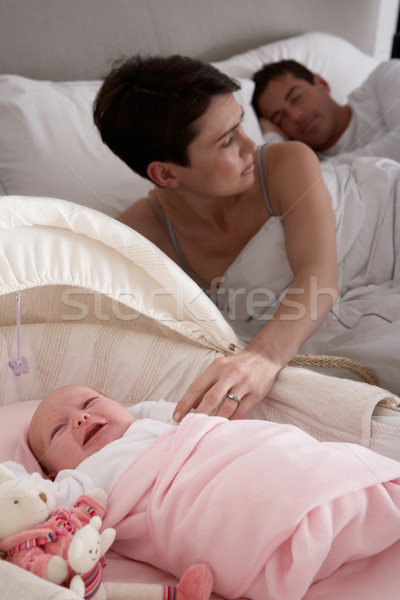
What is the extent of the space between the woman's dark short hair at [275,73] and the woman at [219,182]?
720mm

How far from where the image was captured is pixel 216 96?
1.27m

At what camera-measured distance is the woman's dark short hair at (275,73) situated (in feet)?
6.89

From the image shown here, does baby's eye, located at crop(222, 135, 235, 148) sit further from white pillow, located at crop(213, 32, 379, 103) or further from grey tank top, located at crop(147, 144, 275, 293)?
white pillow, located at crop(213, 32, 379, 103)

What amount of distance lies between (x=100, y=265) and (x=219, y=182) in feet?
1.26

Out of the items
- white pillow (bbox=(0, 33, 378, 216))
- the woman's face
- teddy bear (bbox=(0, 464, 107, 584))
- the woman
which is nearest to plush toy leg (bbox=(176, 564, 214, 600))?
teddy bear (bbox=(0, 464, 107, 584))

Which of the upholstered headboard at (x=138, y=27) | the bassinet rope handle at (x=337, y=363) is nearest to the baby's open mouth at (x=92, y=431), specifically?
the bassinet rope handle at (x=337, y=363)

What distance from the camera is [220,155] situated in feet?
4.29

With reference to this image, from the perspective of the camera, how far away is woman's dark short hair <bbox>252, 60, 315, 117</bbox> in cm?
210

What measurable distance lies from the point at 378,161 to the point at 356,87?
0.97 metres

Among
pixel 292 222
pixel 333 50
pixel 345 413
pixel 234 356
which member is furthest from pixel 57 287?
pixel 333 50

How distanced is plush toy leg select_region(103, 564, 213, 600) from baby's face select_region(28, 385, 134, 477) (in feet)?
0.91

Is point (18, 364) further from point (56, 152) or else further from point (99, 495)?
point (56, 152)

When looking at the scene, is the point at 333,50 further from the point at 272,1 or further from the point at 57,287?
the point at 57,287

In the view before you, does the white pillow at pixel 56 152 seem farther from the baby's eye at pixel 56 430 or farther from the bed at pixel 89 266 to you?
the baby's eye at pixel 56 430
